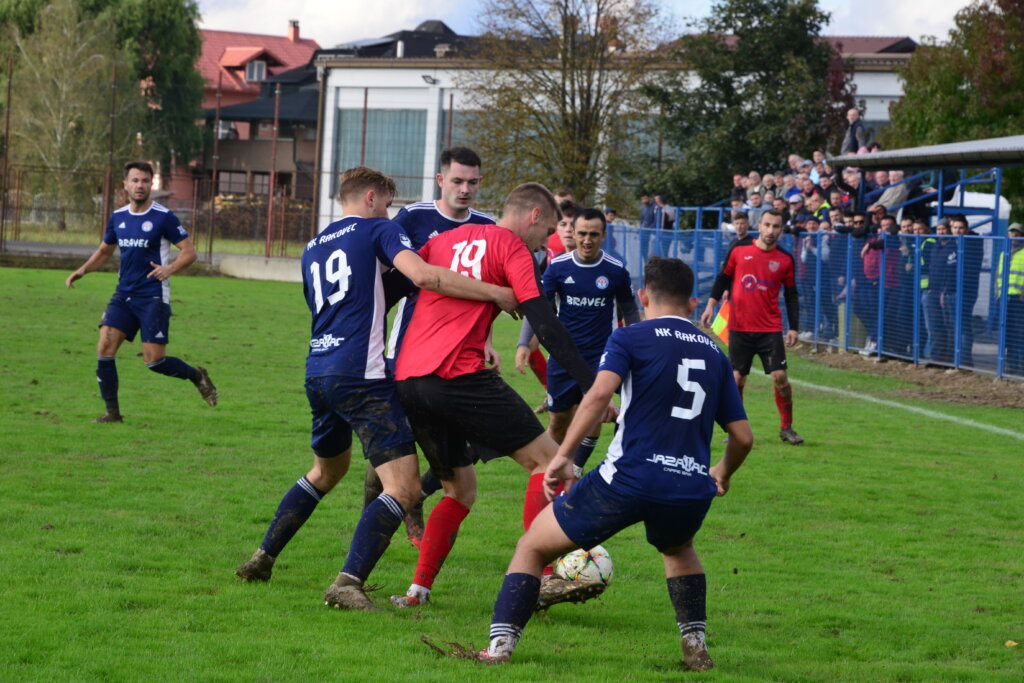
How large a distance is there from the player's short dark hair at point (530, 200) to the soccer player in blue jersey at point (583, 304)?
104 inches

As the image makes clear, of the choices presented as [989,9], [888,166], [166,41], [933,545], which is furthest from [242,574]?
[166,41]

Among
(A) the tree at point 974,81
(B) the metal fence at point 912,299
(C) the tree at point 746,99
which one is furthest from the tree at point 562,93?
(B) the metal fence at point 912,299

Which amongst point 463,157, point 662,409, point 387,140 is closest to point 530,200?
point 463,157

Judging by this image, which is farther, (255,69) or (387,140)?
(255,69)

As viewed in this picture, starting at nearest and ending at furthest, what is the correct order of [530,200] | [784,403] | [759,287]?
[530,200] → [759,287] → [784,403]

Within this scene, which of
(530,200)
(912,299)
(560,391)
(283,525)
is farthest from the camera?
(912,299)

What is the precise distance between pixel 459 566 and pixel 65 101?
51.5m

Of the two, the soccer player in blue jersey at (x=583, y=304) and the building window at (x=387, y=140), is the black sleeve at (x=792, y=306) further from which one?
the building window at (x=387, y=140)

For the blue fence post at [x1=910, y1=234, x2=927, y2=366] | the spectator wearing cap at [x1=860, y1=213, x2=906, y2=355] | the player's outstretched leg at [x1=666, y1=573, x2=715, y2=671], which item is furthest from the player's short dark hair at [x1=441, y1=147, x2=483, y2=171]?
the spectator wearing cap at [x1=860, y1=213, x2=906, y2=355]

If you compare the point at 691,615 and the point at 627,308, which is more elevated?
the point at 627,308

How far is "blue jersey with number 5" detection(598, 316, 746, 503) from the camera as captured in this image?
4.84m

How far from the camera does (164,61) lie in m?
64.8

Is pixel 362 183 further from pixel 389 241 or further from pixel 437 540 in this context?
pixel 437 540

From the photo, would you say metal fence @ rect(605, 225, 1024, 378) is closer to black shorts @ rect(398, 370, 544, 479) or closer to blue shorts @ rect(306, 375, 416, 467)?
black shorts @ rect(398, 370, 544, 479)
